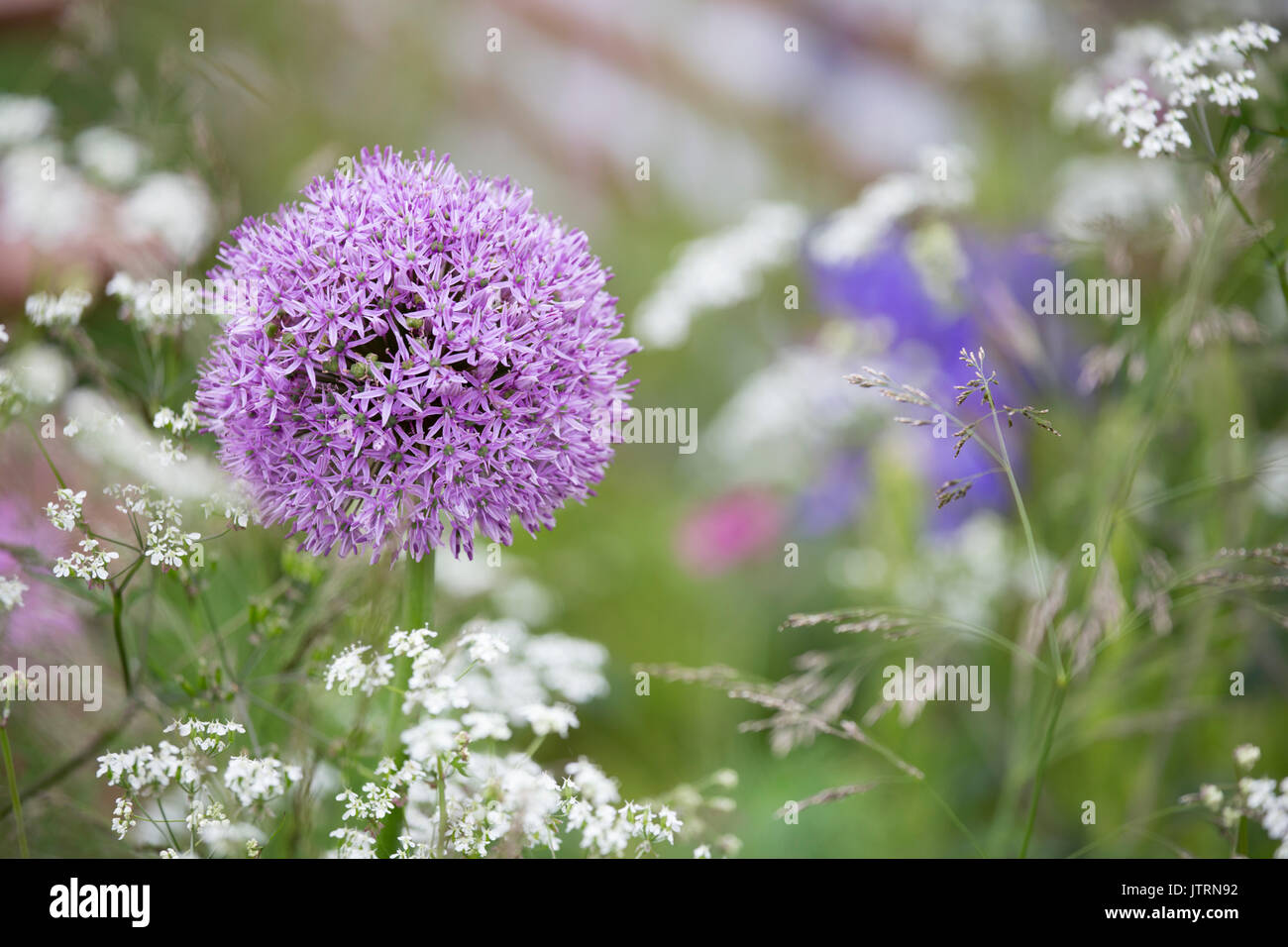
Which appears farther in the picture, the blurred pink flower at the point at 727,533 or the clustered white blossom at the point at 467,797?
the blurred pink flower at the point at 727,533

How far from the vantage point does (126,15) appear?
12.2 feet

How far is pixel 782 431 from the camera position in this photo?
2.99 metres

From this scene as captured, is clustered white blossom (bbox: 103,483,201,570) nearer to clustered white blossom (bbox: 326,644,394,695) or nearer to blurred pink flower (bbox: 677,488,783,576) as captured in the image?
clustered white blossom (bbox: 326,644,394,695)

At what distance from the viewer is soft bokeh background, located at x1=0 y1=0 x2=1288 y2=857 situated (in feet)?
7.15

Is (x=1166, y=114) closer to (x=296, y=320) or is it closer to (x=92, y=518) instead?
(x=296, y=320)

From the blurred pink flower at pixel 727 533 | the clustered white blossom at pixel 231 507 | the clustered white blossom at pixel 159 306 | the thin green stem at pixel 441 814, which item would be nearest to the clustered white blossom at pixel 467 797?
the thin green stem at pixel 441 814

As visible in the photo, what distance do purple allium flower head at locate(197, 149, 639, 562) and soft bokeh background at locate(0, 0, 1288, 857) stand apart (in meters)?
0.33

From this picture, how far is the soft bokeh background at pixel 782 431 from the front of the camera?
2.18 metres

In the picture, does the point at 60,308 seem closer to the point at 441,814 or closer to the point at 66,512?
the point at 66,512

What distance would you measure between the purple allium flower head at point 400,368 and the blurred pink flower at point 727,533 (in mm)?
1708

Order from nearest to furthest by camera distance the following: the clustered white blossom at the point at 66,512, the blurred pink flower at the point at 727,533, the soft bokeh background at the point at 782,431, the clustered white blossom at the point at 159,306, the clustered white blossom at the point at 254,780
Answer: the clustered white blossom at the point at 254,780, the clustered white blossom at the point at 66,512, the clustered white blossom at the point at 159,306, the soft bokeh background at the point at 782,431, the blurred pink flower at the point at 727,533

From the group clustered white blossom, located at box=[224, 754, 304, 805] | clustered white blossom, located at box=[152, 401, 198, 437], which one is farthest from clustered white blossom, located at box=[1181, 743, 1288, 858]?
clustered white blossom, located at box=[152, 401, 198, 437]

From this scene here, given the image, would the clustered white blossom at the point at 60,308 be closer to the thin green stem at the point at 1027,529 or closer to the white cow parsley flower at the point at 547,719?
the white cow parsley flower at the point at 547,719
